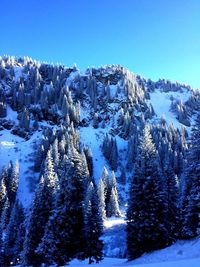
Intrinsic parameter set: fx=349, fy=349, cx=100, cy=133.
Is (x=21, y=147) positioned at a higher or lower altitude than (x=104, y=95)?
lower

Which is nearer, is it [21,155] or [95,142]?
[21,155]

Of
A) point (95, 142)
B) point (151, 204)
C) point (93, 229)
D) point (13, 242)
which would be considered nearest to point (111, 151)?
point (95, 142)

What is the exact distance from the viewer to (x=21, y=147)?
142750mm

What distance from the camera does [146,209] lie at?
107ft

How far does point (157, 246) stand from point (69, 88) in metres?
168

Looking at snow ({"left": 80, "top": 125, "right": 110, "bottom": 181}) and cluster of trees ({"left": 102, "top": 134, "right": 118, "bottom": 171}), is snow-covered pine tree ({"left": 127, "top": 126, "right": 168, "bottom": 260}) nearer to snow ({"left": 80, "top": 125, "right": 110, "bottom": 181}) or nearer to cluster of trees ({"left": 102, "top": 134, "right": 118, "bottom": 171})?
snow ({"left": 80, "top": 125, "right": 110, "bottom": 181})

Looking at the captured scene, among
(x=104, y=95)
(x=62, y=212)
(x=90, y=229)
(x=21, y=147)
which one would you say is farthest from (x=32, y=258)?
(x=104, y=95)

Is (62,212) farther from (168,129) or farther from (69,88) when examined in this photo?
(69,88)

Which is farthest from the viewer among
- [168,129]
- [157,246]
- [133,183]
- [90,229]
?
[168,129]

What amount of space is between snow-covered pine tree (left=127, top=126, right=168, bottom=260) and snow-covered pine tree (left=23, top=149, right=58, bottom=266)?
9140mm

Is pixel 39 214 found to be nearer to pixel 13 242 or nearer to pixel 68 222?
pixel 68 222

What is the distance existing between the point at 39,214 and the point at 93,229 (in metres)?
6.07

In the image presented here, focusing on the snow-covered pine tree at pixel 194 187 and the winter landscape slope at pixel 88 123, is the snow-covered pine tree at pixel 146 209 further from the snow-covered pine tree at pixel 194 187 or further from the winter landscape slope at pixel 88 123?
the winter landscape slope at pixel 88 123

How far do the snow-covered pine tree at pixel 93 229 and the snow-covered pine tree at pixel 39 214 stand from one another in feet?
13.6
